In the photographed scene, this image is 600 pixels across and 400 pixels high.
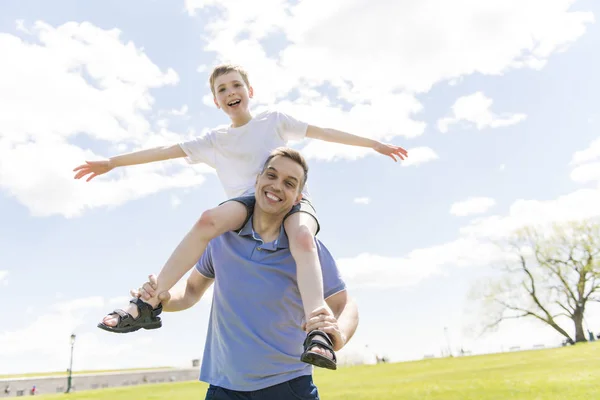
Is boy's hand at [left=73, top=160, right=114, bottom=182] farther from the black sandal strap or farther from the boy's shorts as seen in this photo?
the black sandal strap

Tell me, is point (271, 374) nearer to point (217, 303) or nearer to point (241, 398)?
point (241, 398)

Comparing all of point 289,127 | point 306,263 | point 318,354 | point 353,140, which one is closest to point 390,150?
point 353,140

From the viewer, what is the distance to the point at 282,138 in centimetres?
392

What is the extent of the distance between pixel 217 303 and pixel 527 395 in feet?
24.1

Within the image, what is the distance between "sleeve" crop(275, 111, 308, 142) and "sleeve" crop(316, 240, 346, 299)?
4.53 feet

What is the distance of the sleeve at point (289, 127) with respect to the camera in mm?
3941

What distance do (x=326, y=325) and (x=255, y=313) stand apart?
42 centimetres

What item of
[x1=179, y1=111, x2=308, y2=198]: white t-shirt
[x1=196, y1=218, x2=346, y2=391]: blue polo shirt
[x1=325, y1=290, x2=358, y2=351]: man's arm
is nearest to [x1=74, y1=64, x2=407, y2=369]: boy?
[x1=179, y1=111, x2=308, y2=198]: white t-shirt

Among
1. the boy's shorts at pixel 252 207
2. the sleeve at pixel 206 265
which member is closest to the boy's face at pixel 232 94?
the boy's shorts at pixel 252 207

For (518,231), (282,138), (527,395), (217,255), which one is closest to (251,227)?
(217,255)

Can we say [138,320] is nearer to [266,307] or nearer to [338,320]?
[266,307]

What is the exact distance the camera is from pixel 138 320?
269 cm

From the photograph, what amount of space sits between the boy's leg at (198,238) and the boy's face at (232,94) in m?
1.34

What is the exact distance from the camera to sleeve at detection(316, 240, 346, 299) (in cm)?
269
